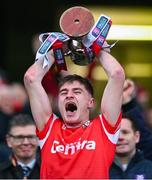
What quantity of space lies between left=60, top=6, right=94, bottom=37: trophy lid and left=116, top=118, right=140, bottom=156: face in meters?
1.45

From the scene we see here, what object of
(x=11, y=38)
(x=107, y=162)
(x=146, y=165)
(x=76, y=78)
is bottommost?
(x=11, y=38)

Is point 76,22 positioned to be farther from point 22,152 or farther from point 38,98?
point 22,152

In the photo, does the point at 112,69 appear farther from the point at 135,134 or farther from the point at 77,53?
the point at 135,134

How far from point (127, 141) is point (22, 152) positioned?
0.93m

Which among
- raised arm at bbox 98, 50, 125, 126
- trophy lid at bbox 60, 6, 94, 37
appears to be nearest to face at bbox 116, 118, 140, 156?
raised arm at bbox 98, 50, 125, 126

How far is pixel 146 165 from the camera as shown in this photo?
698 cm

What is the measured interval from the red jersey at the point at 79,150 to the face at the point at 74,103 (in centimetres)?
8

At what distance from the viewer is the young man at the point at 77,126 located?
5875 millimetres

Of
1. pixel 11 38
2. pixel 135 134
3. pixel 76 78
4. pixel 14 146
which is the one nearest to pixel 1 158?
pixel 14 146

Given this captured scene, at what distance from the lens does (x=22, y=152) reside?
734 centimetres

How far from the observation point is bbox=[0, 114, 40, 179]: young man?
7203mm

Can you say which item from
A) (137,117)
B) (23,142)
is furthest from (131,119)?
(23,142)

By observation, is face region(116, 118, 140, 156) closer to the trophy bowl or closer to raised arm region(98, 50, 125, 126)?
raised arm region(98, 50, 125, 126)

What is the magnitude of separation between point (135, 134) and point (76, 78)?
3.83 feet
